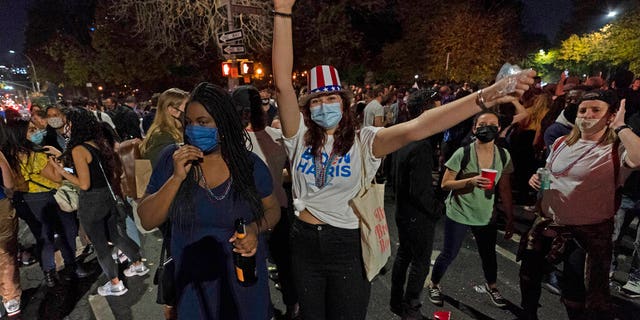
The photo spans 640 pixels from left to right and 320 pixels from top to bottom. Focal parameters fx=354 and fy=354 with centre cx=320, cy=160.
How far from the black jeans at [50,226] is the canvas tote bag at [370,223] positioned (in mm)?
3983

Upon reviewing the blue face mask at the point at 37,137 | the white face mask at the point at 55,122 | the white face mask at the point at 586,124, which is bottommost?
the blue face mask at the point at 37,137

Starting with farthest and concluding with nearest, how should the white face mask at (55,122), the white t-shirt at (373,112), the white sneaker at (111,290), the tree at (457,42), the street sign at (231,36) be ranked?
1. the tree at (457,42)
2. the street sign at (231,36)
3. the white t-shirt at (373,112)
4. the white face mask at (55,122)
5. the white sneaker at (111,290)

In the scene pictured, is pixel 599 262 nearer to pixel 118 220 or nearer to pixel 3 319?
pixel 118 220

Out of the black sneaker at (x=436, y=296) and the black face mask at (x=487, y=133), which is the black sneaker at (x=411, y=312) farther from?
the black face mask at (x=487, y=133)

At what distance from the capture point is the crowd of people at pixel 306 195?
6.64 feet

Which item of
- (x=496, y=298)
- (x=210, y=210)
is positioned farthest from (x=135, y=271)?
(x=496, y=298)

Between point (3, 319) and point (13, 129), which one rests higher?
point (13, 129)

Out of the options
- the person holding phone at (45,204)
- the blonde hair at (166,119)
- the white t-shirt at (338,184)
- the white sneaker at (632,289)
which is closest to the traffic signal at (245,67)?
the person holding phone at (45,204)

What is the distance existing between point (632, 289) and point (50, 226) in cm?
684

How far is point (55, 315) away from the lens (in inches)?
152

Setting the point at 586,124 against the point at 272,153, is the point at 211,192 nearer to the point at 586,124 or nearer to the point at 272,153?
the point at 272,153

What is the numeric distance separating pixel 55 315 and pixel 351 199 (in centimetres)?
374

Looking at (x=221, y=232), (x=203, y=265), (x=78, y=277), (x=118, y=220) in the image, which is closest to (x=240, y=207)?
(x=221, y=232)

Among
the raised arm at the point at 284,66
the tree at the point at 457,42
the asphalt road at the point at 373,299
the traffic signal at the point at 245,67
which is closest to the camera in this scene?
the raised arm at the point at 284,66
